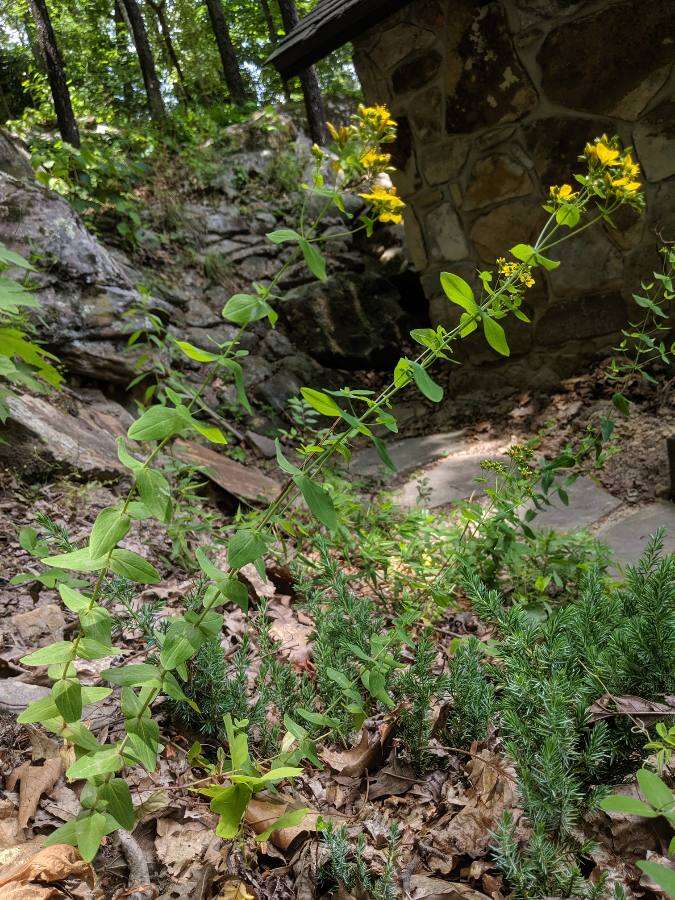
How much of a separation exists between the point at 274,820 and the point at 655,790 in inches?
29.3

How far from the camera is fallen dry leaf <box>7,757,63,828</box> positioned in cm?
125

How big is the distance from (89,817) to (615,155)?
5.64 ft

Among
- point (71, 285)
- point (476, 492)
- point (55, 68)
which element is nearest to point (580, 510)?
point (476, 492)

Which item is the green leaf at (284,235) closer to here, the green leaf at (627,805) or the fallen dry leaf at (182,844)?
Result: the green leaf at (627,805)

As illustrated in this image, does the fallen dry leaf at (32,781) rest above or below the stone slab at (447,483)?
above

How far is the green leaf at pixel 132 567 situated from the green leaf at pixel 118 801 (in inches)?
13.1

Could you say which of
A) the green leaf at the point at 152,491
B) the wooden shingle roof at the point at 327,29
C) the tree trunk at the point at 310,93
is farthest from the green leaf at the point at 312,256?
the tree trunk at the point at 310,93

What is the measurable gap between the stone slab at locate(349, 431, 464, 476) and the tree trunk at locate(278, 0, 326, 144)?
19.2ft

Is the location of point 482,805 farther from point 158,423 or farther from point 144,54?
point 144,54

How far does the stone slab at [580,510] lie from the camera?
3127 millimetres

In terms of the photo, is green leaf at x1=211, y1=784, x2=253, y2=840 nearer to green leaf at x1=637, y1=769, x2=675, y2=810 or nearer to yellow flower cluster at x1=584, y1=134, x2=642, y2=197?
green leaf at x1=637, y1=769, x2=675, y2=810

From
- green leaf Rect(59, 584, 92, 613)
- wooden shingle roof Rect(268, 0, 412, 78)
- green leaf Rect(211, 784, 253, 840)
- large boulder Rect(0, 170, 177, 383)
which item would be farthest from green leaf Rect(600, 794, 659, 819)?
wooden shingle roof Rect(268, 0, 412, 78)

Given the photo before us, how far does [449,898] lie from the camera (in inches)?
40.9

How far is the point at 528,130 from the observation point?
14.5 ft
